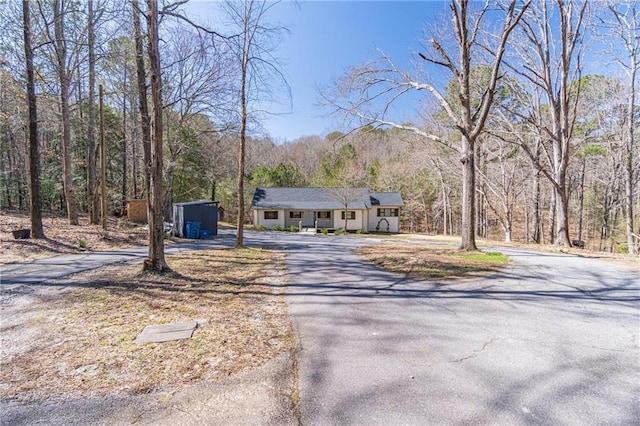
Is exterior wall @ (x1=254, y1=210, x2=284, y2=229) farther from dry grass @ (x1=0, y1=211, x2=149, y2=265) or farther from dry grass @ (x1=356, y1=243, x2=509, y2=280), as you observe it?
dry grass @ (x1=356, y1=243, x2=509, y2=280)

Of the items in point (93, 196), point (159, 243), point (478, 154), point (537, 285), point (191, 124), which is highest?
point (191, 124)

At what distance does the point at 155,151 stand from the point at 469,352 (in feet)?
20.5

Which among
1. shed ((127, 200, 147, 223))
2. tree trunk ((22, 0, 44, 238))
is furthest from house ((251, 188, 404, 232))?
tree trunk ((22, 0, 44, 238))

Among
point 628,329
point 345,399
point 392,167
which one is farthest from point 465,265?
point 392,167

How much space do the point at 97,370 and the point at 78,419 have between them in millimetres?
711

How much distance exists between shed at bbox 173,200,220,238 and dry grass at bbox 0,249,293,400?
29.4 ft

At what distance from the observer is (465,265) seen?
23.2 feet

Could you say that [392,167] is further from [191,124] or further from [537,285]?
[537,285]

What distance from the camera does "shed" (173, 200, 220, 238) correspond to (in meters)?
14.8

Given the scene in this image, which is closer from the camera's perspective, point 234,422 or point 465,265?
point 234,422

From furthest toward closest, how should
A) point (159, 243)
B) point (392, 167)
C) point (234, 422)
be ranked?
point (392, 167), point (159, 243), point (234, 422)

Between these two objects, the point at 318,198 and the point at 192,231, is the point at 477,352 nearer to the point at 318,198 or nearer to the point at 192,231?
the point at 192,231

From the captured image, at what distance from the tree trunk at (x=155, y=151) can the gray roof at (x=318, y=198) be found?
65.9 feet

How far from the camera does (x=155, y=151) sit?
19.4ft
